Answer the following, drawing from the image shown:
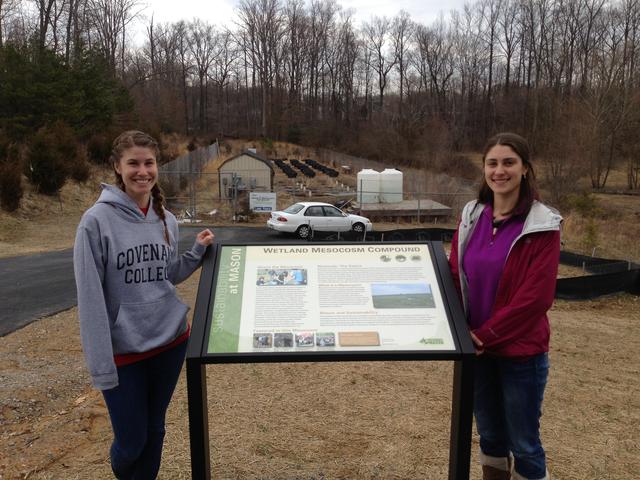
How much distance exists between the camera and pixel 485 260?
2.76 meters

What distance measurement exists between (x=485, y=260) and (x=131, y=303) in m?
1.80

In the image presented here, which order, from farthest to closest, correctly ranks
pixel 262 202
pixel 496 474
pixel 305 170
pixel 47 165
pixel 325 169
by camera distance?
pixel 325 169 < pixel 305 170 < pixel 262 202 < pixel 47 165 < pixel 496 474

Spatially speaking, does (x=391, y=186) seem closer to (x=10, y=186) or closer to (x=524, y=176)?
(x=10, y=186)

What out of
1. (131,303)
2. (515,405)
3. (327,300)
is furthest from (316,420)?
(131,303)

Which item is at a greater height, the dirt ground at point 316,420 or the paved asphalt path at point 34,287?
the dirt ground at point 316,420

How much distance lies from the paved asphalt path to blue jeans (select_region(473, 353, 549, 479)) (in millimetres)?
3928

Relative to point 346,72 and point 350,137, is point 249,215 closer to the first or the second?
point 350,137

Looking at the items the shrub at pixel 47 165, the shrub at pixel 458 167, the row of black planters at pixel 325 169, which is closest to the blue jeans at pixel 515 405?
the shrub at pixel 47 165

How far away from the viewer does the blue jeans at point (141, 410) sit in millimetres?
2704

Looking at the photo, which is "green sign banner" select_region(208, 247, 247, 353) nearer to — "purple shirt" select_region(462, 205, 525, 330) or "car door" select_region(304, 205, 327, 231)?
"purple shirt" select_region(462, 205, 525, 330)

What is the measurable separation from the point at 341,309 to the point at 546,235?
42.9 inches

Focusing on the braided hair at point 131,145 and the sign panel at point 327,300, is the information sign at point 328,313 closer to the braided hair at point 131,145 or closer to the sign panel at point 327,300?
the sign panel at point 327,300

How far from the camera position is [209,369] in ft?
19.3

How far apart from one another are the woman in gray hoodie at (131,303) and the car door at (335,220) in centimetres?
1610
